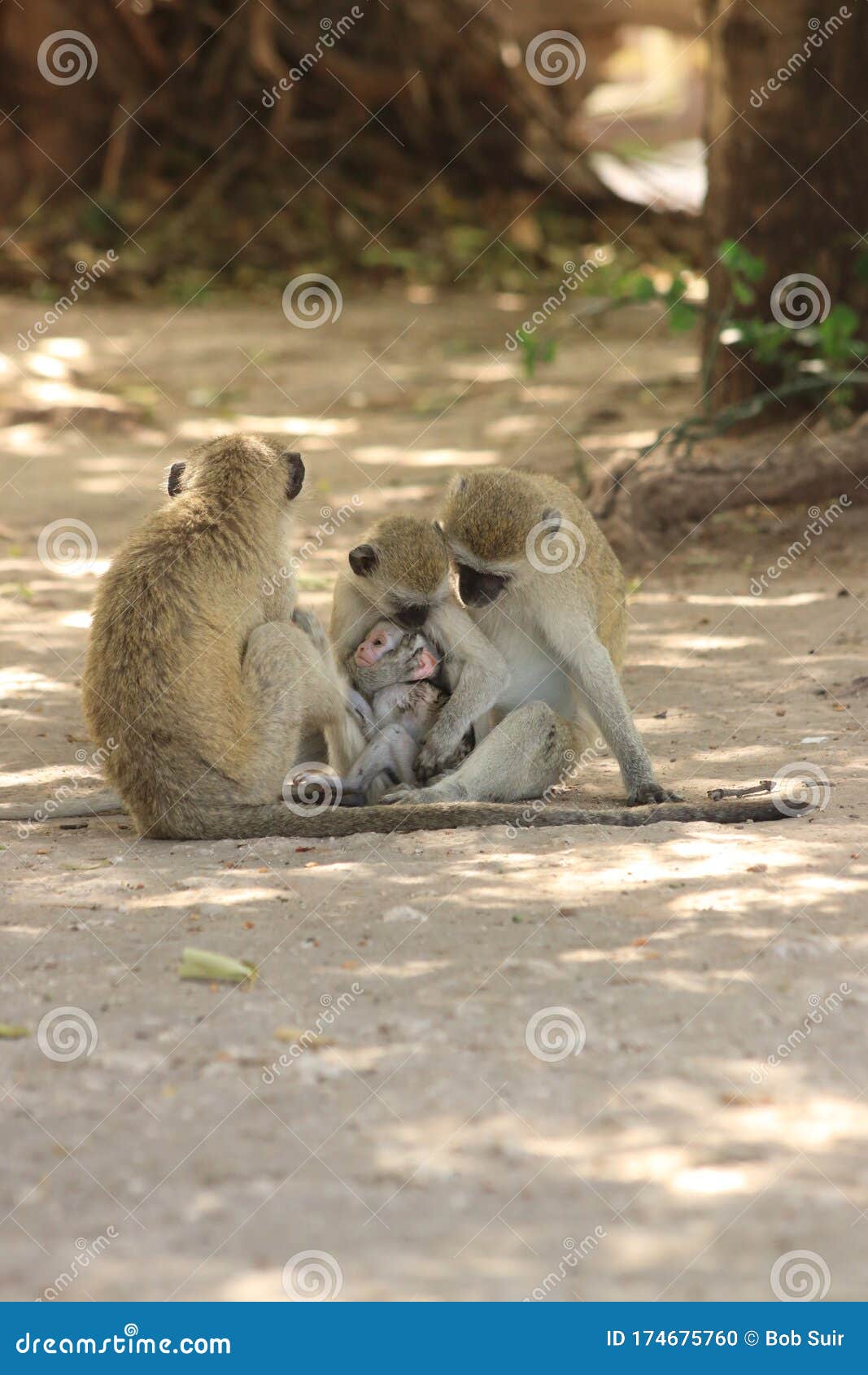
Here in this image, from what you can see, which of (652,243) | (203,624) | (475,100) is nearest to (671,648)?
(203,624)

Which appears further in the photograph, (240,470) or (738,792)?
(240,470)

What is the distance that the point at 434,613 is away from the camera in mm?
5883

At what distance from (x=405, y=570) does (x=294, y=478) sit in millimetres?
546

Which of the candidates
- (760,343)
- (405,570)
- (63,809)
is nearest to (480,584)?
(405,570)

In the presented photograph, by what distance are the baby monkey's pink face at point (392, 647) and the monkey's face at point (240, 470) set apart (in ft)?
2.02

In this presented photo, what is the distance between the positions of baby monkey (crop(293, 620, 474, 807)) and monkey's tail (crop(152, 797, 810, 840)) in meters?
0.54

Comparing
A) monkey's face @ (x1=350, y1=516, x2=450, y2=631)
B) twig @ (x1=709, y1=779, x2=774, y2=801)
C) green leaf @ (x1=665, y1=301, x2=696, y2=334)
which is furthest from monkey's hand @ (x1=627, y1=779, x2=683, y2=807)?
green leaf @ (x1=665, y1=301, x2=696, y2=334)

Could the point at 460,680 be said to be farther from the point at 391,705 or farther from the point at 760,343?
the point at 760,343

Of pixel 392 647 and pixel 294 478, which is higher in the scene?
pixel 294 478

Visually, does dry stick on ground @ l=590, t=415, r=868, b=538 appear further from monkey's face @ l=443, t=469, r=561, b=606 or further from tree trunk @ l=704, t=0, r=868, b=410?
monkey's face @ l=443, t=469, r=561, b=606

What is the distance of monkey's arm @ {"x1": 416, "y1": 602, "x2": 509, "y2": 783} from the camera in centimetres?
587

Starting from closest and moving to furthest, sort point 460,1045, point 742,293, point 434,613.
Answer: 1. point 460,1045
2. point 434,613
3. point 742,293

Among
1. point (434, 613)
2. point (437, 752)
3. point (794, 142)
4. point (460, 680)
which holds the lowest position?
point (437, 752)

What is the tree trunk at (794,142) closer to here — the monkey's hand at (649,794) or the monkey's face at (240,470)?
the monkey's face at (240,470)
